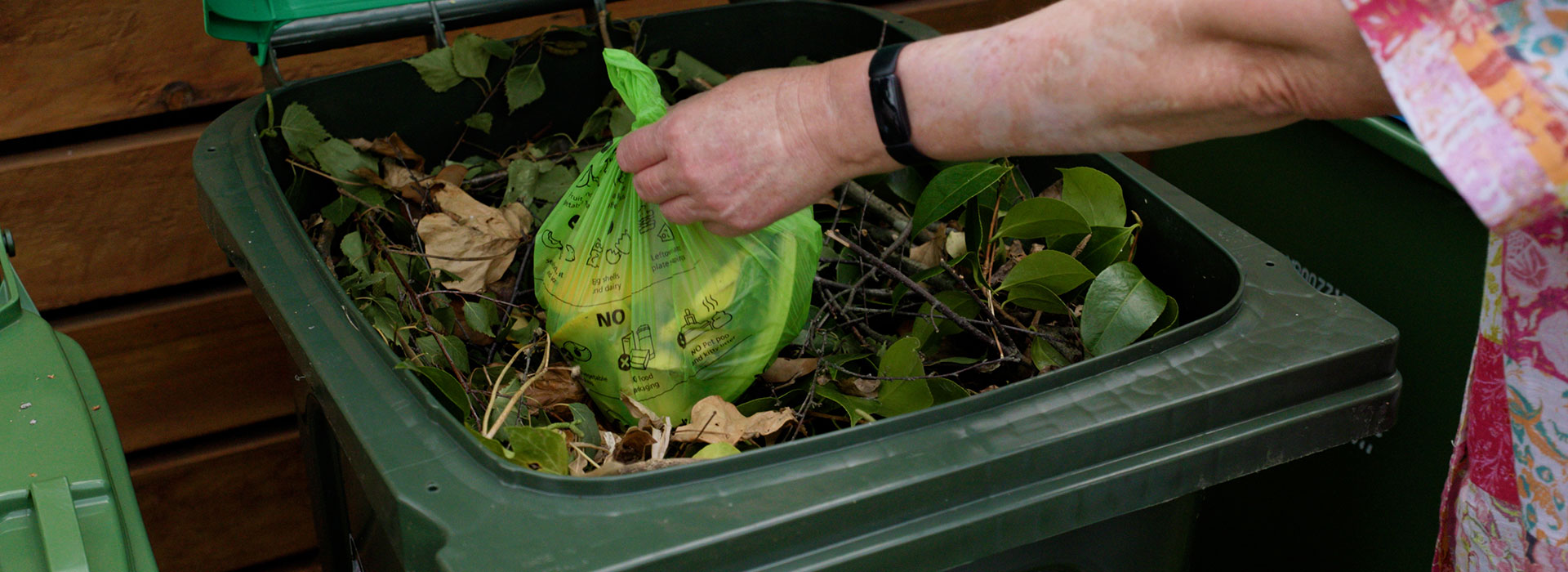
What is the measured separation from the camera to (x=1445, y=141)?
41 centimetres

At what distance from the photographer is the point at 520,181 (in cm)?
106

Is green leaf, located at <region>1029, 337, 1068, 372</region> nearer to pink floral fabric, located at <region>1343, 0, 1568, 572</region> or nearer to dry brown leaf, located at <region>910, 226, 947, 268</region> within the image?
dry brown leaf, located at <region>910, 226, 947, 268</region>

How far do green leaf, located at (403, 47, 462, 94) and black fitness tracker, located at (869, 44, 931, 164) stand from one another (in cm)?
61

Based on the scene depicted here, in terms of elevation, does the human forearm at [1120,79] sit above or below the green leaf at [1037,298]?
above

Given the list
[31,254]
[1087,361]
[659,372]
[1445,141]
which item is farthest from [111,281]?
[1445,141]

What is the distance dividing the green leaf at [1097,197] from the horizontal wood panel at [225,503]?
1107 mm

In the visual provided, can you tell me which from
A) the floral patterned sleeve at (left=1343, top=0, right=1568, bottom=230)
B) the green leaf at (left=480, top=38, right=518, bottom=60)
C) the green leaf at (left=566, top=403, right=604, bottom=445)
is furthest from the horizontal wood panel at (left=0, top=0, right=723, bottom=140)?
the floral patterned sleeve at (left=1343, top=0, right=1568, bottom=230)

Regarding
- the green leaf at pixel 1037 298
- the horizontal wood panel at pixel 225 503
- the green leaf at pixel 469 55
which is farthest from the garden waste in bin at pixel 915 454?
the horizontal wood panel at pixel 225 503

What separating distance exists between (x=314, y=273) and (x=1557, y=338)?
2.39 ft

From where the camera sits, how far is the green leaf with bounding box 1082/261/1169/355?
0.75 m

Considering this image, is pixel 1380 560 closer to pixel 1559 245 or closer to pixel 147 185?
pixel 1559 245

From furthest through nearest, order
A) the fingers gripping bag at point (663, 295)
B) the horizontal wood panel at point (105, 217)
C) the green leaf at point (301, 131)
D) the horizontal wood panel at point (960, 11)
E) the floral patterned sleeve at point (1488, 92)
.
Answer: the horizontal wood panel at point (960, 11) → the horizontal wood panel at point (105, 217) → the green leaf at point (301, 131) → the fingers gripping bag at point (663, 295) → the floral patterned sleeve at point (1488, 92)

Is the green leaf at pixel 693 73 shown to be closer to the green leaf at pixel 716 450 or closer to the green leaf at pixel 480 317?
the green leaf at pixel 480 317

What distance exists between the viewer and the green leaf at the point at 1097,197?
2.81 ft
